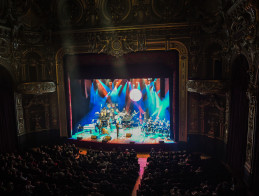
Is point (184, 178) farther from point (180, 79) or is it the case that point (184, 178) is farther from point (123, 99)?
point (123, 99)

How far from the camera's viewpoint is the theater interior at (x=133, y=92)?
6996mm

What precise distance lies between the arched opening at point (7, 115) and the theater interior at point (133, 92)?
6 cm

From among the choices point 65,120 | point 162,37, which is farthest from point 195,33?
point 65,120

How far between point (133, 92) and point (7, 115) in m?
8.30

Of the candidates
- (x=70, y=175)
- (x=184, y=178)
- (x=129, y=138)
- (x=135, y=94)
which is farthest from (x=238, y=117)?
(x=135, y=94)

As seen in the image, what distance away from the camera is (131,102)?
15945 millimetres

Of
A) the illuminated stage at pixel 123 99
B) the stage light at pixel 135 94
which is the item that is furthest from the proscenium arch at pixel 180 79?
the stage light at pixel 135 94

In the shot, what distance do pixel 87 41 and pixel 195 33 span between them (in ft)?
19.8

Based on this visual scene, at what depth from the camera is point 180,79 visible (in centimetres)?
1129

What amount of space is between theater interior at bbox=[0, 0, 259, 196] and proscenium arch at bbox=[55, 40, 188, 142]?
0.06 metres

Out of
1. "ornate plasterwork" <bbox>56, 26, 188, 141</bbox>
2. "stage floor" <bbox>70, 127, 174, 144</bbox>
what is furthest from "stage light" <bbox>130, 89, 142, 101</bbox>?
"ornate plasterwork" <bbox>56, 26, 188, 141</bbox>

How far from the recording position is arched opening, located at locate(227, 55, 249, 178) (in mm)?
7750

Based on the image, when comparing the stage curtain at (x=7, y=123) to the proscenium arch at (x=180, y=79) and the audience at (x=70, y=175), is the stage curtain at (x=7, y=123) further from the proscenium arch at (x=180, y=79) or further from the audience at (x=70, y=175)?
the audience at (x=70, y=175)

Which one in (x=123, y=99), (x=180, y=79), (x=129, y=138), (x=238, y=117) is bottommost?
(x=129, y=138)
